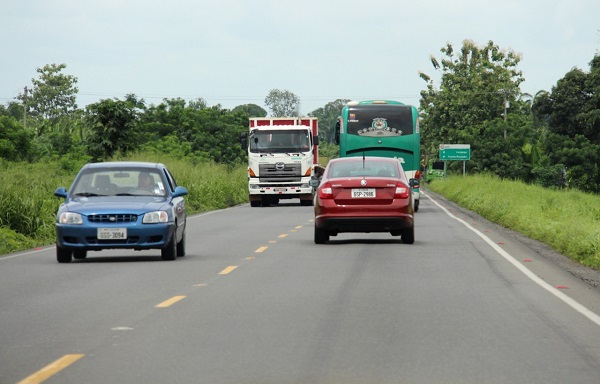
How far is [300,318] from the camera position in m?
11.2

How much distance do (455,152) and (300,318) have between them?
7316cm

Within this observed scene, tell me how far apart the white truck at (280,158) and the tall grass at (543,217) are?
6327mm

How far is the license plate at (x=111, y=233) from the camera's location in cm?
1770

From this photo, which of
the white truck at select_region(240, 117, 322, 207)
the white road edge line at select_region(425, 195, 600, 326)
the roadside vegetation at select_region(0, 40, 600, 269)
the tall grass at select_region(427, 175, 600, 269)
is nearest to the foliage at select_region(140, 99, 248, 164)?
the roadside vegetation at select_region(0, 40, 600, 269)

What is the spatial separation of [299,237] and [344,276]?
29.3 ft

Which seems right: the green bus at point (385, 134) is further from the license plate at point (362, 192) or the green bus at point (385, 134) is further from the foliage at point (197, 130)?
the foliage at point (197, 130)

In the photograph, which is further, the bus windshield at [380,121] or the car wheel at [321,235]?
the bus windshield at [380,121]

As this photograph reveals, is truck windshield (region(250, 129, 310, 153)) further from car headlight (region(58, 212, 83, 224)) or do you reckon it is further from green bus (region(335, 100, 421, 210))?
car headlight (region(58, 212, 83, 224))

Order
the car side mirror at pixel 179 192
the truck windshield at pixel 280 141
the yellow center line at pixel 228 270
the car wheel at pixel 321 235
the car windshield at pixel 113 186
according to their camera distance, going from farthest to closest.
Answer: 1. the truck windshield at pixel 280 141
2. the car wheel at pixel 321 235
3. the car windshield at pixel 113 186
4. the car side mirror at pixel 179 192
5. the yellow center line at pixel 228 270

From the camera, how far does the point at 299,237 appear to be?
24516 mm

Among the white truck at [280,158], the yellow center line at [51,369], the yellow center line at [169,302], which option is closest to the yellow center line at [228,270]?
the yellow center line at [169,302]

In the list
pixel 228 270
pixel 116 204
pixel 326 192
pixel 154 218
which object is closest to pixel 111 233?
pixel 116 204

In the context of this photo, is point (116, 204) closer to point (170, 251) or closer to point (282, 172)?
point (170, 251)

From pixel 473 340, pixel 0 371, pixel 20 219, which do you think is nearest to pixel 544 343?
pixel 473 340
